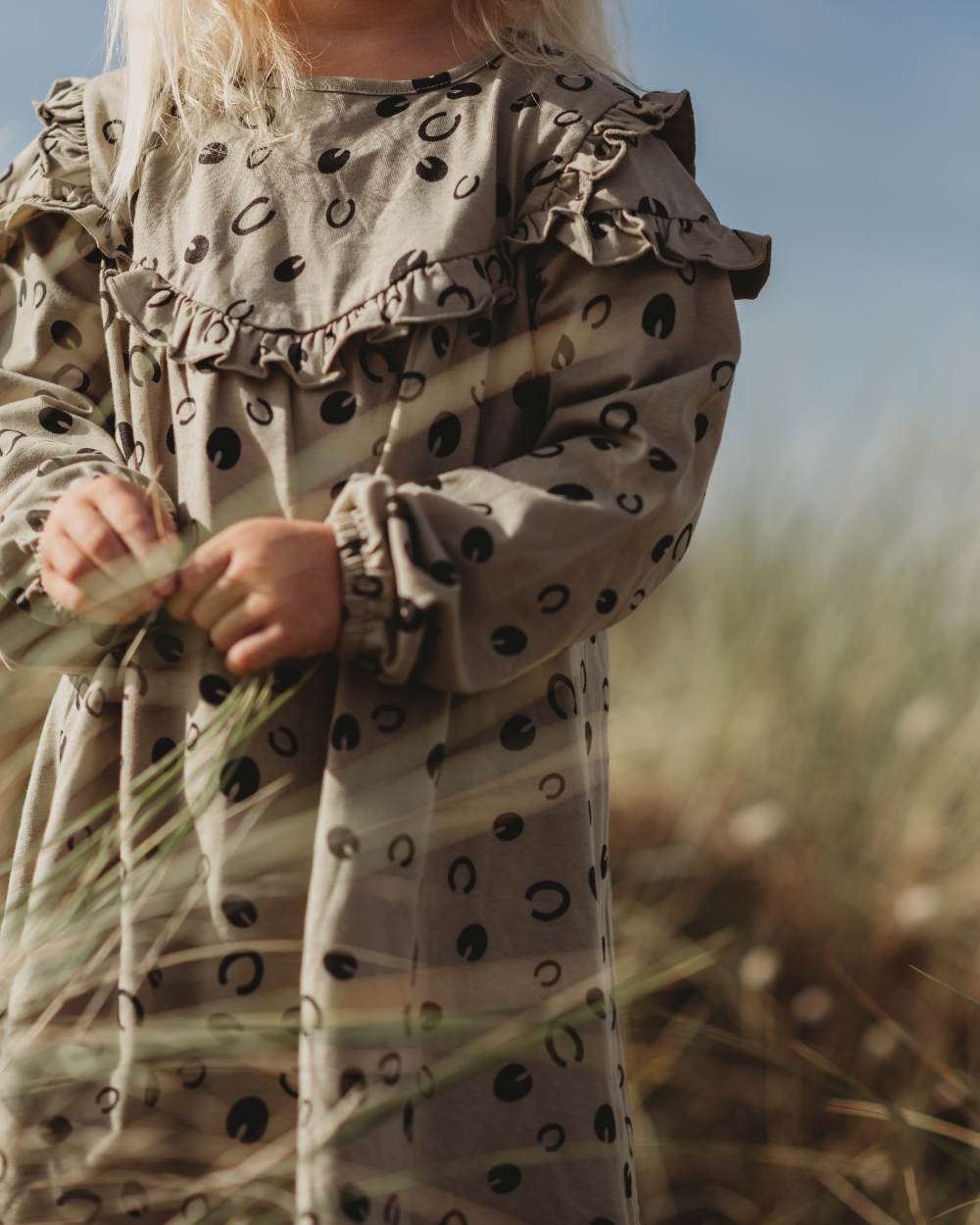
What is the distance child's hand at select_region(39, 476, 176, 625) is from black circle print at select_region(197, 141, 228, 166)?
26cm

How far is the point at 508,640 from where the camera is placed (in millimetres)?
530

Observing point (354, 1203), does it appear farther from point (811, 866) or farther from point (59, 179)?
point (811, 866)

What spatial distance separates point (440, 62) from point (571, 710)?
489mm

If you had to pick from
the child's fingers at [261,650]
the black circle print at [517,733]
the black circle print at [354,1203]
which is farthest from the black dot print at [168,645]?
the black circle print at [354,1203]

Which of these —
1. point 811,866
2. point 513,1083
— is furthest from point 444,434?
point 811,866

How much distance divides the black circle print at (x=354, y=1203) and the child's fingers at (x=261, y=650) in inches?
11.1

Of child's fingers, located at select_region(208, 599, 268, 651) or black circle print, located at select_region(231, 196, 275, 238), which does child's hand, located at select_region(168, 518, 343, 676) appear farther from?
black circle print, located at select_region(231, 196, 275, 238)

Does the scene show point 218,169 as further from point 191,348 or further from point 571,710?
point 571,710

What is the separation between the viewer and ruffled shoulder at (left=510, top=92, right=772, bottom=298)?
0.58m

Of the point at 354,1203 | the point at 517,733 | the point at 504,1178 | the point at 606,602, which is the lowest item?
the point at 504,1178

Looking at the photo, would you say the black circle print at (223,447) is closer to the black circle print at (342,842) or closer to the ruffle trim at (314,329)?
the ruffle trim at (314,329)

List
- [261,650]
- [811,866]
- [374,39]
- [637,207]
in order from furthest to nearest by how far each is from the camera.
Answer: [811,866] → [374,39] → [637,207] → [261,650]

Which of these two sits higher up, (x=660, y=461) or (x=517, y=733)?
(x=660, y=461)

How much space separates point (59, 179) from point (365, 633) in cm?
43
